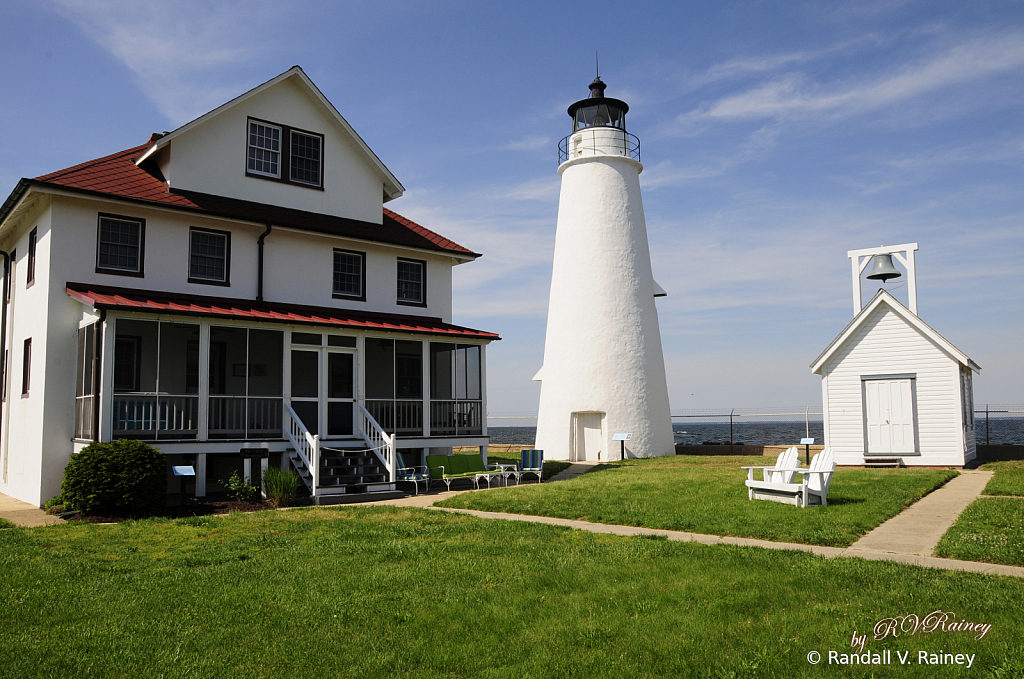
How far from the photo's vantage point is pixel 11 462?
1723 cm

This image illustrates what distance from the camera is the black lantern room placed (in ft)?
90.6

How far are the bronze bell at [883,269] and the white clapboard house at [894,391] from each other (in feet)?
1.70

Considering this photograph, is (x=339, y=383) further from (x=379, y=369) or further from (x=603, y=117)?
(x=603, y=117)

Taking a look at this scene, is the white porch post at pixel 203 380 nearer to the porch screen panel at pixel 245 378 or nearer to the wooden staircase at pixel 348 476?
the porch screen panel at pixel 245 378

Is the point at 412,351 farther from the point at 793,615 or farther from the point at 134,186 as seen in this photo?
the point at 793,615

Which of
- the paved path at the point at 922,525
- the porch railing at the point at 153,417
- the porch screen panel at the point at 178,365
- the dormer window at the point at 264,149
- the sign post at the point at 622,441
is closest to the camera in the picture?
the paved path at the point at 922,525

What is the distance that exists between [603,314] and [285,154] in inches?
476

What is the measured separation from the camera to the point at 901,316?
21297mm

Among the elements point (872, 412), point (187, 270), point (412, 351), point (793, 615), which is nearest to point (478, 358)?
point (412, 351)

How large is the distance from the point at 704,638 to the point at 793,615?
0.86 meters

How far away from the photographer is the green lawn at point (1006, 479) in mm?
13688

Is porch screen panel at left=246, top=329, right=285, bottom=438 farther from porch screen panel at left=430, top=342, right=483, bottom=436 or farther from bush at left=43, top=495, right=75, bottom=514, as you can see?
bush at left=43, top=495, right=75, bottom=514

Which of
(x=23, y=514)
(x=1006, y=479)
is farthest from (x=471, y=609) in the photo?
(x=1006, y=479)

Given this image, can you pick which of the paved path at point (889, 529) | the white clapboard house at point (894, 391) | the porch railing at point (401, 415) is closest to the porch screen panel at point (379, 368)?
the porch railing at point (401, 415)
